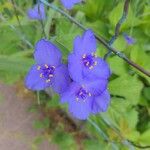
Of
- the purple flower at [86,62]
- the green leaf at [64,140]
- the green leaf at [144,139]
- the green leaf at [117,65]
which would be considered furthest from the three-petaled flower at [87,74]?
the green leaf at [64,140]

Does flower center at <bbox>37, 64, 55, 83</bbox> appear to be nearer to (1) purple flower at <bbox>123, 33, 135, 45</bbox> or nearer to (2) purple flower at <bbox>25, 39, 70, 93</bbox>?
(2) purple flower at <bbox>25, 39, 70, 93</bbox>

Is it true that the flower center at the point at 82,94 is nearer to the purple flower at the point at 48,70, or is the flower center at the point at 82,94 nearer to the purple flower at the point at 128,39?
the purple flower at the point at 48,70

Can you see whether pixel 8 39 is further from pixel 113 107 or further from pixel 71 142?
pixel 71 142

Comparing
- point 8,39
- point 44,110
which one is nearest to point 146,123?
point 44,110

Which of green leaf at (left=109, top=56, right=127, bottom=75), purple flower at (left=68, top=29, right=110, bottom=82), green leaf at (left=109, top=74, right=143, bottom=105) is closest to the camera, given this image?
purple flower at (left=68, top=29, right=110, bottom=82)

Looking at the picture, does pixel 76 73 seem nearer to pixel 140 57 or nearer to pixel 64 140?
pixel 140 57

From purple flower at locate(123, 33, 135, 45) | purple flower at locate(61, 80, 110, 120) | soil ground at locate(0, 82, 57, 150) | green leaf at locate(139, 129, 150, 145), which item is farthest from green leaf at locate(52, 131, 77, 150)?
purple flower at locate(61, 80, 110, 120)
